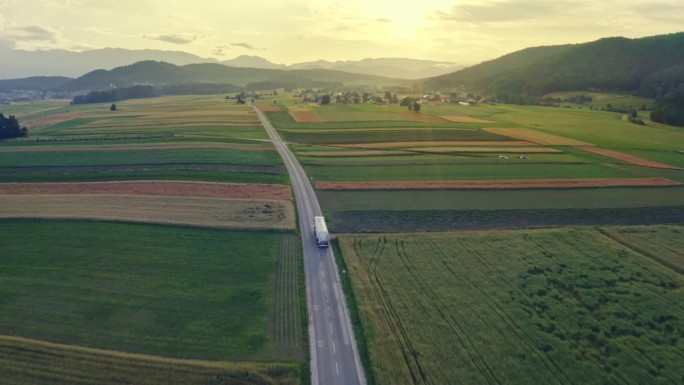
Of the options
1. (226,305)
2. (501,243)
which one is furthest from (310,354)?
(501,243)

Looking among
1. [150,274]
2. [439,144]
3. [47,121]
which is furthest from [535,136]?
[47,121]

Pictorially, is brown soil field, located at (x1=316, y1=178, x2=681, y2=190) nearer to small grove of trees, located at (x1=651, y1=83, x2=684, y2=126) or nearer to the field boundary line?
the field boundary line

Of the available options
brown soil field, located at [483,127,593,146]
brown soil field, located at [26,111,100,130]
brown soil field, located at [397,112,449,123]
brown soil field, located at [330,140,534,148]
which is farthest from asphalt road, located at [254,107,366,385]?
brown soil field, located at [26,111,100,130]

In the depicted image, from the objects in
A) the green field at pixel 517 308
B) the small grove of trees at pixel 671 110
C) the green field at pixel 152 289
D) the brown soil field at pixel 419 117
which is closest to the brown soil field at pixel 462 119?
the brown soil field at pixel 419 117

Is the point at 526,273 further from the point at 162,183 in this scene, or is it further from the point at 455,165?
the point at 162,183

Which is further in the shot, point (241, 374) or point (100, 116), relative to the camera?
point (100, 116)

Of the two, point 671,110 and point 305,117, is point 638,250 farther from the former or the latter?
point 671,110
